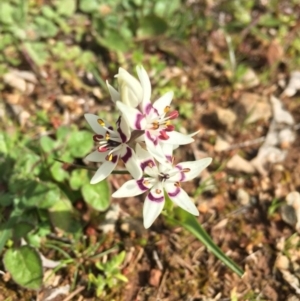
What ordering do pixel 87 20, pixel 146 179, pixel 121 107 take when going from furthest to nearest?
1. pixel 87 20
2. pixel 146 179
3. pixel 121 107

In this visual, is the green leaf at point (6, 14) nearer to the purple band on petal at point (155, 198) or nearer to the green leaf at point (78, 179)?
the green leaf at point (78, 179)

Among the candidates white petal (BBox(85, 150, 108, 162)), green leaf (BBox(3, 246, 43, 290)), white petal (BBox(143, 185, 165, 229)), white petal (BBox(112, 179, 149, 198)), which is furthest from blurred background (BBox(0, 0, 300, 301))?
white petal (BBox(143, 185, 165, 229))

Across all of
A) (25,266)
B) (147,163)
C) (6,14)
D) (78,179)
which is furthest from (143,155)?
(6,14)

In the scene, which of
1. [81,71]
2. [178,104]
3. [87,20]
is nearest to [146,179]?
[178,104]

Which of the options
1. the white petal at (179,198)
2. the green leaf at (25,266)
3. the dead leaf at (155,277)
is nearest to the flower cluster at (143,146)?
the white petal at (179,198)

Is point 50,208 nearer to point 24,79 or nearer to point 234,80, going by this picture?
point 24,79

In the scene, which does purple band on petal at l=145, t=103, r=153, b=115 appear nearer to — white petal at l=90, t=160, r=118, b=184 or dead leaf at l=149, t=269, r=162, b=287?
white petal at l=90, t=160, r=118, b=184
